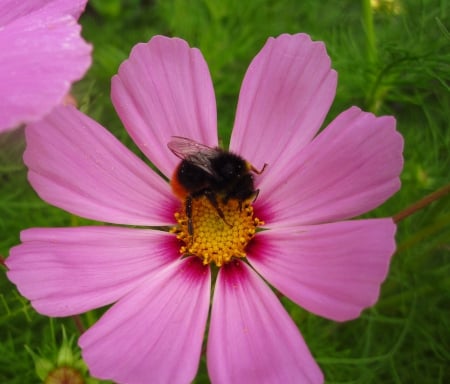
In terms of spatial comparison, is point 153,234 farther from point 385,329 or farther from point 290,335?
point 385,329

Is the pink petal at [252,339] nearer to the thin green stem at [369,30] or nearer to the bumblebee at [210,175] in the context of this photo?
the bumblebee at [210,175]

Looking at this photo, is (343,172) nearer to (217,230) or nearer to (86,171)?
(217,230)

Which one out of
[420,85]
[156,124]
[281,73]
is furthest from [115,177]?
A: [420,85]

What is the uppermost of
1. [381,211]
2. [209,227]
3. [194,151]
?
[194,151]

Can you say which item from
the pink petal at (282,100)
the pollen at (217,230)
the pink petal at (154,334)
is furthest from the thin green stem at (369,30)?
the pink petal at (154,334)

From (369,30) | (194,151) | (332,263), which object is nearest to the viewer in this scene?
(332,263)

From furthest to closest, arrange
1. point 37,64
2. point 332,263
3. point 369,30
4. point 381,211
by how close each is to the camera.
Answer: point 381,211 < point 369,30 < point 332,263 < point 37,64

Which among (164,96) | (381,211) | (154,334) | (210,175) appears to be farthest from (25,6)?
(381,211)
